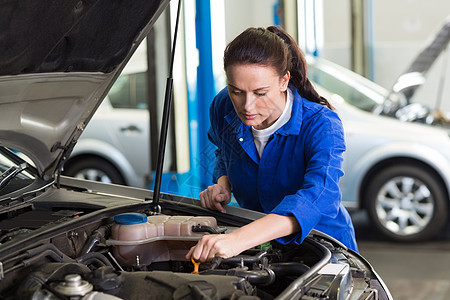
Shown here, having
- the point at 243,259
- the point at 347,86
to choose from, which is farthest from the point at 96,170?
the point at 243,259

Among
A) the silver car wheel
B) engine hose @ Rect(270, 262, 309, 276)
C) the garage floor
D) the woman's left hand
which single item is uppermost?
the woman's left hand

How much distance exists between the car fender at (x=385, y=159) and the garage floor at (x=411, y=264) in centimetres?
37

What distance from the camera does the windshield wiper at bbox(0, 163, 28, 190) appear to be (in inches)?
86.0

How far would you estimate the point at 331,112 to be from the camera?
2.20 meters

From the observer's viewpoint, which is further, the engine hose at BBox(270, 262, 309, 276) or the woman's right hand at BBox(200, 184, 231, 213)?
the woman's right hand at BBox(200, 184, 231, 213)

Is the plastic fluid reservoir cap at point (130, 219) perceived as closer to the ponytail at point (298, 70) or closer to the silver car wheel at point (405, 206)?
the ponytail at point (298, 70)

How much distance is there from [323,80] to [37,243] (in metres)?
4.41

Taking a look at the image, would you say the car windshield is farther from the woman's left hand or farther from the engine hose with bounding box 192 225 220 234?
the woman's left hand

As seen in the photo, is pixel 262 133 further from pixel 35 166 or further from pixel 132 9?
pixel 35 166

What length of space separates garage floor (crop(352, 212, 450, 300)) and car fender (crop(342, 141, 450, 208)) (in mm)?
367

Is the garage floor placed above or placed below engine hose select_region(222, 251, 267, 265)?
below

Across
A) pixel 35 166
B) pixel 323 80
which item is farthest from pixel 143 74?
pixel 35 166

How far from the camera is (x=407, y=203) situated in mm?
5297

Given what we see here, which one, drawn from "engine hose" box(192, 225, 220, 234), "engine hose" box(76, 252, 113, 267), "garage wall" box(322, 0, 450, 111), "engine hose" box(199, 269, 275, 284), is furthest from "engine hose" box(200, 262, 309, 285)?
"garage wall" box(322, 0, 450, 111)
